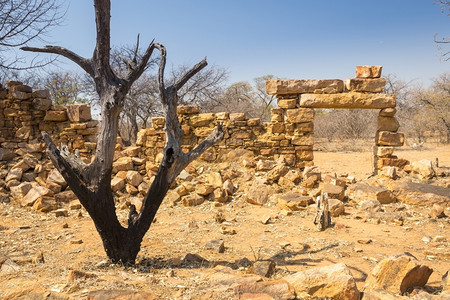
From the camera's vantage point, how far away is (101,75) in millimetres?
3744

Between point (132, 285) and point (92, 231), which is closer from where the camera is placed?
point (132, 285)

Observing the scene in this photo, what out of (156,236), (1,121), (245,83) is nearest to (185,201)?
(156,236)

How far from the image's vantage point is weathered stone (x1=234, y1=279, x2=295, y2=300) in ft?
7.64

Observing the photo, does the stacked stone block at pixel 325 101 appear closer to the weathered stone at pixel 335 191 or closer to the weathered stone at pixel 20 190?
the weathered stone at pixel 335 191

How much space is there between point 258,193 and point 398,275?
3.90 m

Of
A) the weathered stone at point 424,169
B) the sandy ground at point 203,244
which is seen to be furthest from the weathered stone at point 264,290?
the weathered stone at point 424,169

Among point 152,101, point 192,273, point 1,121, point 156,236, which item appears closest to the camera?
point 192,273

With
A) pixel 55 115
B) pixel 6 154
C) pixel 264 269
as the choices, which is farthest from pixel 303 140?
pixel 6 154

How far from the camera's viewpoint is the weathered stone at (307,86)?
7.49 meters

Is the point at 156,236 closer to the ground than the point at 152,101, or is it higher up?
closer to the ground

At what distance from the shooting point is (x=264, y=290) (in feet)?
7.89

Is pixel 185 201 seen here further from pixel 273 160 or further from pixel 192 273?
pixel 192 273

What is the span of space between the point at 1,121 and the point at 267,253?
753 centimetres

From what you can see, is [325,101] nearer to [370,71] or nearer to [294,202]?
[370,71]
